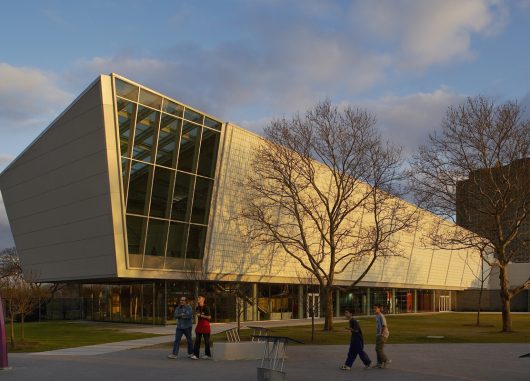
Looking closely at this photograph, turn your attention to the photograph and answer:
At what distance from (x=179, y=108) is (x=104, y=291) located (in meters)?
18.7

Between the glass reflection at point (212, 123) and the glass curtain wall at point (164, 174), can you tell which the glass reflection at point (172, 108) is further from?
the glass reflection at point (212, 123)

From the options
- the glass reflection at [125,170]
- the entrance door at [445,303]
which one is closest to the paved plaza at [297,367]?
the glass reflection at [125,170]

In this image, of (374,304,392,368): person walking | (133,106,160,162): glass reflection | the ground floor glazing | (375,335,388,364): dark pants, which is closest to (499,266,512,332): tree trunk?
the ground floor glazing

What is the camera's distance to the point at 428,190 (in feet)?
108

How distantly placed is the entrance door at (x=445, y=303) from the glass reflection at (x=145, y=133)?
5349 centimetres

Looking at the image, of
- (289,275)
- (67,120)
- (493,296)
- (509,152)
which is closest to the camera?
(509,152)

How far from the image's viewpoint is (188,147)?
114 feet

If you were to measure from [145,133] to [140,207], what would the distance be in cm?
398

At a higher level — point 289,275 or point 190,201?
point 190,201

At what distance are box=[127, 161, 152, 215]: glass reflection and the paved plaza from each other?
1266cm

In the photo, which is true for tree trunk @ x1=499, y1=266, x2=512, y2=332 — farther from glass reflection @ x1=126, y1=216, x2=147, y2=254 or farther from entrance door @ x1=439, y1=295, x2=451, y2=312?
entrance door @ x1=439, y1=295, x2=451, y2=312

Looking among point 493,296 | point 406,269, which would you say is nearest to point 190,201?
point 406,269

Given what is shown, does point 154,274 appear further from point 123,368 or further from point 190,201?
point 123,368

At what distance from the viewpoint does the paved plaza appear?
45.1 ft
